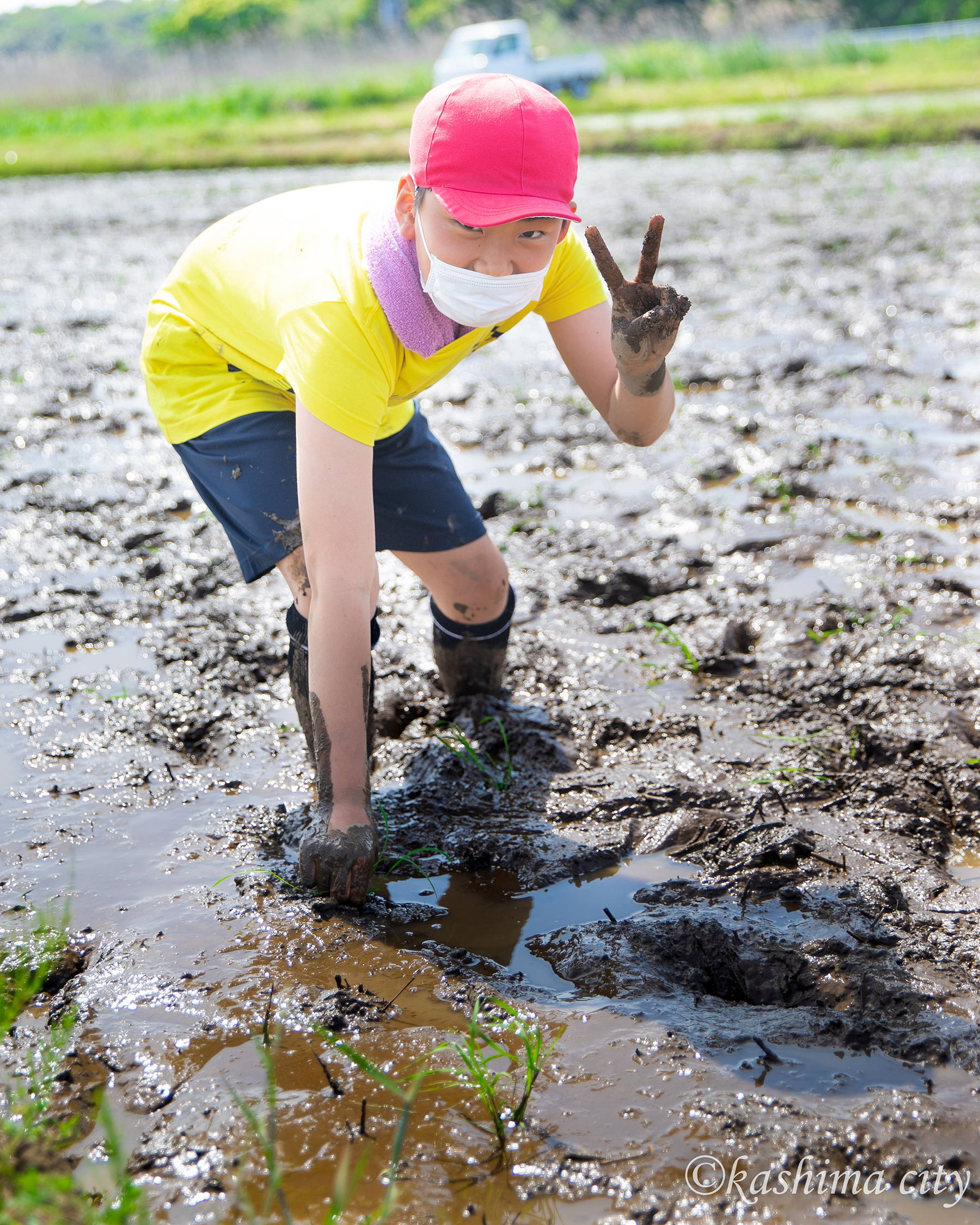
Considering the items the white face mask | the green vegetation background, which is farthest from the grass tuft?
the green vegetation background

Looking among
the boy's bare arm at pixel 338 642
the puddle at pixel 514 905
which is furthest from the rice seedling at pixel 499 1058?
the boy's bare arm at pixel 338 642

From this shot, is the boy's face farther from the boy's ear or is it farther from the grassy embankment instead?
the grassy embankment

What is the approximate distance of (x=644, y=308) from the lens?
6.94 ft

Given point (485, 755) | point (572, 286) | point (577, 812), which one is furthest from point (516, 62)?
point (577, 812)

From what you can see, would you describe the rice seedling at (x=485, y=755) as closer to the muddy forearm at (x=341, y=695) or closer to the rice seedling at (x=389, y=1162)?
the muddy forearm at (x=341, y=695)

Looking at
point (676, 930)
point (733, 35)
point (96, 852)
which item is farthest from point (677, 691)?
point (733, 35)

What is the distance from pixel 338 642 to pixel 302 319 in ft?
2.03

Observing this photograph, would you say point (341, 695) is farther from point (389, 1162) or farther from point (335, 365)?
point (389, 1162)

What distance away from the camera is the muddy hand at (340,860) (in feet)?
6.88

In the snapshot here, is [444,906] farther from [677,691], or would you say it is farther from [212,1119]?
[677,691]

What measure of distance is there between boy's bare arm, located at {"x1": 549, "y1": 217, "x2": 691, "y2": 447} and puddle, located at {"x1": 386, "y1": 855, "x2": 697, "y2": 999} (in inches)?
40.0

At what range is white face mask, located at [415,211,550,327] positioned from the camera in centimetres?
196

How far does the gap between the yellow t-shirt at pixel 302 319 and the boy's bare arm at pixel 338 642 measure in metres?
0.07

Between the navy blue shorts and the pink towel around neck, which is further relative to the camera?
the navy blue shorts
